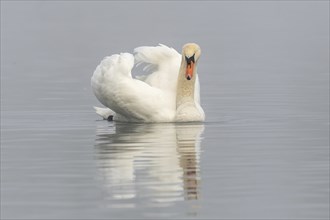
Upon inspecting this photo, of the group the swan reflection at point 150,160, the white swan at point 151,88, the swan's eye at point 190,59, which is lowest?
the swan reflection at point 150,160

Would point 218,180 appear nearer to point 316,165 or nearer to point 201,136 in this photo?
point 316,165

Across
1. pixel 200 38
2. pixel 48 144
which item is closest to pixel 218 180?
pixel 48 144

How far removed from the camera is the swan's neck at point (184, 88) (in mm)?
22234

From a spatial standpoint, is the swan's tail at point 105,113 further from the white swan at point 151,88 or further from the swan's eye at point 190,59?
the swan's eye at point 190,59

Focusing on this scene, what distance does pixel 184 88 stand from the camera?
2253cm

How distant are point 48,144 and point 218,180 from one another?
13.1ft

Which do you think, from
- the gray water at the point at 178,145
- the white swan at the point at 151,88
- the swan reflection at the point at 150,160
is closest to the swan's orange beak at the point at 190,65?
the white swan at the point at 151,88

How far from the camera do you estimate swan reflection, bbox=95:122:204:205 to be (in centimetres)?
1513

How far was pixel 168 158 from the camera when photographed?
17.7 meters

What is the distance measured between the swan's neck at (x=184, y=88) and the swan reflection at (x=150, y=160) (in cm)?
64

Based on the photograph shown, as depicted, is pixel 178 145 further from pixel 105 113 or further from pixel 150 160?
pixel 105 113

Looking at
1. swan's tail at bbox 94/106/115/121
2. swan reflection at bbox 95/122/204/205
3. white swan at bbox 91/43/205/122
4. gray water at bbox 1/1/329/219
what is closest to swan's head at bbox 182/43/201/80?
white swan at bbox 91/43/205/122

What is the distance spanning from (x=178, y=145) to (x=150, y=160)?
1710 mm

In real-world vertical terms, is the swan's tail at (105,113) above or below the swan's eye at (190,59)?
below
